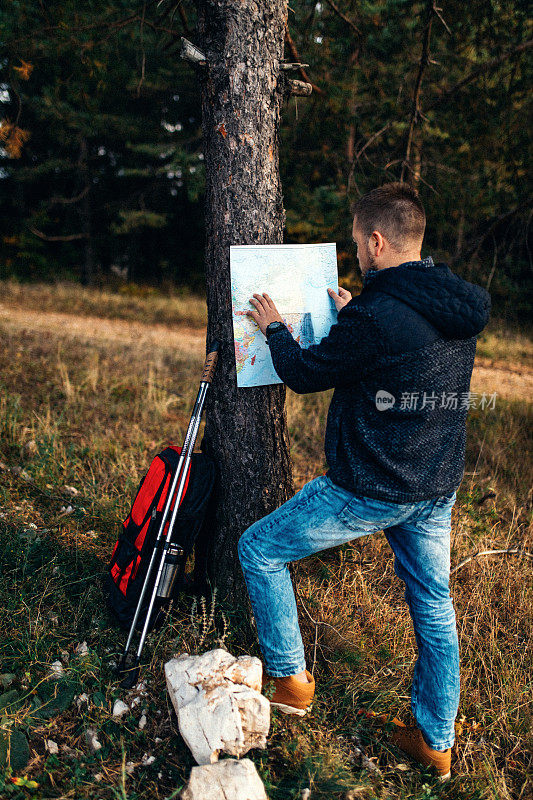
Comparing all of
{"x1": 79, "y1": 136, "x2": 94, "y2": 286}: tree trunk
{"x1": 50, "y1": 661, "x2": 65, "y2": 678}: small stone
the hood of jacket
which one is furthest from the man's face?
{"x1": 79, "y1": 136, "x2": 94, "y2": 286}: tree trunk

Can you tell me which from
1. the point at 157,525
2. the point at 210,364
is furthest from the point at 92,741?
the point at 210,364

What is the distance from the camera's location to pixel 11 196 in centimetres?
1945

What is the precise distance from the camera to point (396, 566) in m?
2.36

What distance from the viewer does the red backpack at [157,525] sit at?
267 centimetres

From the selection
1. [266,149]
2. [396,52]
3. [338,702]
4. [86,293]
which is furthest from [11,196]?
[338,702]

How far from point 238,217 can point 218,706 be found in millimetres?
2106

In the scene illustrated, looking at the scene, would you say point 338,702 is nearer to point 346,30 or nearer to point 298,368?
point 298,368

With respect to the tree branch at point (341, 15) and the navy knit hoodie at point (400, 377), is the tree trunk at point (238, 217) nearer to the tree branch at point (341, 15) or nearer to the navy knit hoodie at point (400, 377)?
the navy knit hoodie at point (400, 377)

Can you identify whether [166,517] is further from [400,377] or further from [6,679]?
[400,377]

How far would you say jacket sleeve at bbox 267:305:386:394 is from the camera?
1.88 meters

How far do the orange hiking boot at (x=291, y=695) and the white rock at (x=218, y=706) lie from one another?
0.14 meters

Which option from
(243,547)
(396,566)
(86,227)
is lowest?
(396,566)

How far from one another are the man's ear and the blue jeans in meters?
0.90

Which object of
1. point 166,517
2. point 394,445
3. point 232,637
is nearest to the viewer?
point 394,445
